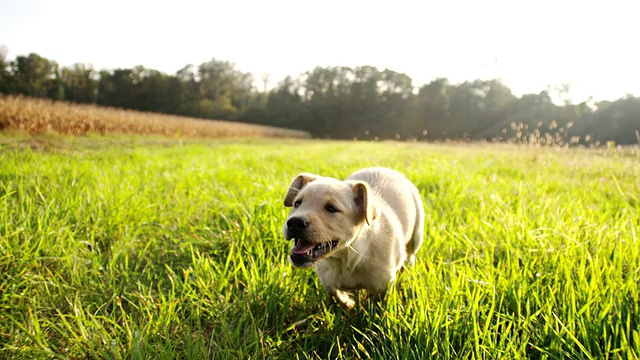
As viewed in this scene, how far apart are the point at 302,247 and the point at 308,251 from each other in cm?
4

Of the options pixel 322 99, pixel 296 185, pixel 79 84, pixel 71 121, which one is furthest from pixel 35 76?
pixel 296 185

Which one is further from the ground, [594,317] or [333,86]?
[333,86]

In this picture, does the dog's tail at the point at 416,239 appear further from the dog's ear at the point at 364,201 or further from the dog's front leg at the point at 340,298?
the dog's ear at the point at 364,201

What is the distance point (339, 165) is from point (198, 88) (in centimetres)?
6124

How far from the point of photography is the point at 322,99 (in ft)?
207

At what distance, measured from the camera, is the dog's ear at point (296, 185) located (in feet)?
6.99

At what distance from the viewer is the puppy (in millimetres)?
1666

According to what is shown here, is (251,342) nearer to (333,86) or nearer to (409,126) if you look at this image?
(409,126)

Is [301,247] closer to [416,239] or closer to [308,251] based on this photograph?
[308,251]

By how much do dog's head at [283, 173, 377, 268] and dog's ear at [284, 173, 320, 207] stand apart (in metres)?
0.18

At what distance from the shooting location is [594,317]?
156 centimetres

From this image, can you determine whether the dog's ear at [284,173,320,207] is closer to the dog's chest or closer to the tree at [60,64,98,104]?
the dog's chest

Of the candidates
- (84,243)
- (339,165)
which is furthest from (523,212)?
(339,165)

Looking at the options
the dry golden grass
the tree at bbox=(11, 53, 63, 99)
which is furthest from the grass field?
the tree at bbox=(11, 53, 63, 99)
